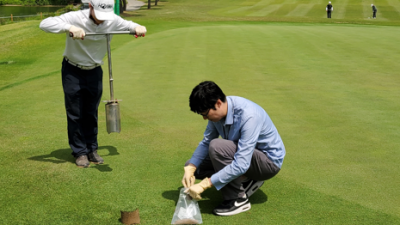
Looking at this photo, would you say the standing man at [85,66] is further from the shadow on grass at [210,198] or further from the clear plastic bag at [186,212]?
the clear plastic bag at [186,212]

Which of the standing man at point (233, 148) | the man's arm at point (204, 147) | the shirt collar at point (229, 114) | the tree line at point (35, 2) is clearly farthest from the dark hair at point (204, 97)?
the tree line at point (35, 2)

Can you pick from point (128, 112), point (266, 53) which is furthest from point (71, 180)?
point (266, 53)

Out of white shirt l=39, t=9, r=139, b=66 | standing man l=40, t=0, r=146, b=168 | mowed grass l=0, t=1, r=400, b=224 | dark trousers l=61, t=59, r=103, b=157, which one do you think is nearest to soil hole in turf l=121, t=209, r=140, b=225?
mowed grass l=0, t=1, r=400, b=224

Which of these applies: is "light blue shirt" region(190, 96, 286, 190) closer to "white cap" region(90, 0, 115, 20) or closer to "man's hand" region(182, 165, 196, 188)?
"man's hand" region(182, 165, 196, 188)

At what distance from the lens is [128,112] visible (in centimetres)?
693

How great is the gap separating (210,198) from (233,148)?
2.15 ft

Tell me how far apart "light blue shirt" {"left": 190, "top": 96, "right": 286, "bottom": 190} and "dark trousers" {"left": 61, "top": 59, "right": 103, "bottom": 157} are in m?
1.56

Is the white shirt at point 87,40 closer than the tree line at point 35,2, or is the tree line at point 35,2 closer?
the white shirt at point 87,40

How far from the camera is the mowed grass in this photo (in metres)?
3.76

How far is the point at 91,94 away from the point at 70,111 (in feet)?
0.91

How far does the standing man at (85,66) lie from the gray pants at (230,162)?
155 cm

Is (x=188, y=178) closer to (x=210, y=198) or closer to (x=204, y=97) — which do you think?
(x=210, y=198)

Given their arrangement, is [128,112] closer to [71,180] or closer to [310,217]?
[71,180]

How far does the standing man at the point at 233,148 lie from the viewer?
3480mm
